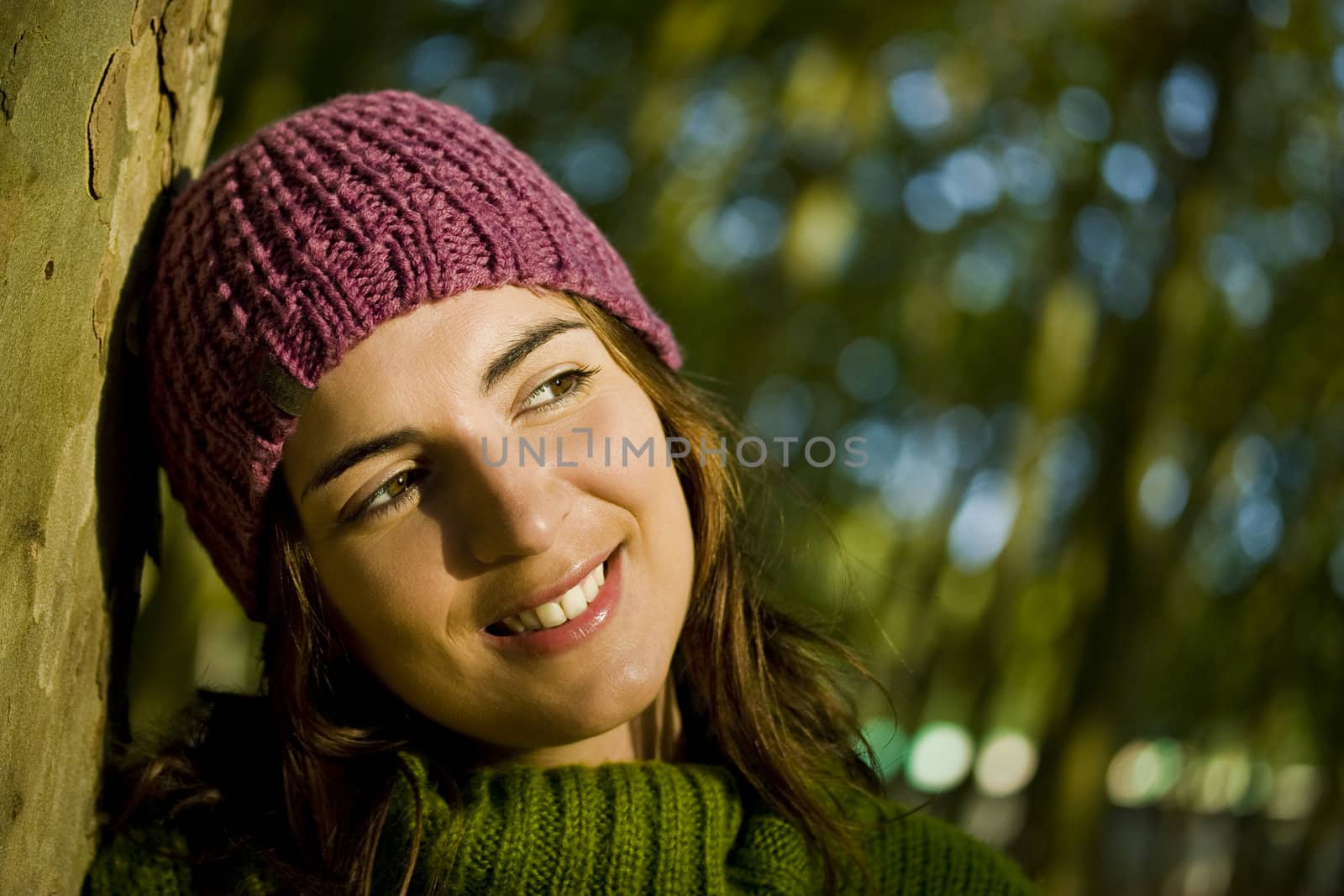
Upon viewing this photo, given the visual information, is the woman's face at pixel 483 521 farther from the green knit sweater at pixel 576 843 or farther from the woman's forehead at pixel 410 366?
the green knit sweater at pixel 576 843

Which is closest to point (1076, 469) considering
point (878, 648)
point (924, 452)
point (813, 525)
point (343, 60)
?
point (924, 452)

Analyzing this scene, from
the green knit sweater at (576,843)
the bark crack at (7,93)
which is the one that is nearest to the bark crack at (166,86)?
the bark crack at (7,93)

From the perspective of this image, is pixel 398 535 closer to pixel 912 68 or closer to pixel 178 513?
pixel 178 513

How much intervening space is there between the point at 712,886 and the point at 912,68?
8.13 m

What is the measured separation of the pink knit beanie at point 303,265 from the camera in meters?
1.96

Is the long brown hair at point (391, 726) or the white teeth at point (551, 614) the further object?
the long brown hair at point (391, 726)

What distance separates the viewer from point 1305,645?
9.70 meters

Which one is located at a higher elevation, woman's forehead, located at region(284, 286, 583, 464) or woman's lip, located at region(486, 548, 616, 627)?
woman's forehead, located at region(284, 286, 583, 464)

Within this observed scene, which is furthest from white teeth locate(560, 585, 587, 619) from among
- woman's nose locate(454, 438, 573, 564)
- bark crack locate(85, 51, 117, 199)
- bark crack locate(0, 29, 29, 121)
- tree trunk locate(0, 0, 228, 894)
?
bark crack locate(0, 29, 29, 121)

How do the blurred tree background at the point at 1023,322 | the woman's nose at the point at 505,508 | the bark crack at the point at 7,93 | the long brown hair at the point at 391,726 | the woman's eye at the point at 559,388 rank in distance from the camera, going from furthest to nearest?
the blurred tree background at the point at 1023,322 < the long brown hair at the point at 391,726 < the woman's eye at the point at 559,388 < the woman's nose at the point at 505,508 < the bark crack at the point at 7,93

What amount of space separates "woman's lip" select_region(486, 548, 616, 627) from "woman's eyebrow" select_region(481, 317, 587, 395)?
0.33 metres

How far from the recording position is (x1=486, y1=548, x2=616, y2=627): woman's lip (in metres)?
1.91

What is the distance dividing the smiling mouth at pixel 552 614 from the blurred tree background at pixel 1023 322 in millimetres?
729

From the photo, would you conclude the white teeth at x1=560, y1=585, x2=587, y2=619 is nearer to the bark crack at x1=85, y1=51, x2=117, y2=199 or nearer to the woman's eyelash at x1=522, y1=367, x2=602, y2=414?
the woman's eyelash at x1=522, y1=367, x2=602, y2=414
